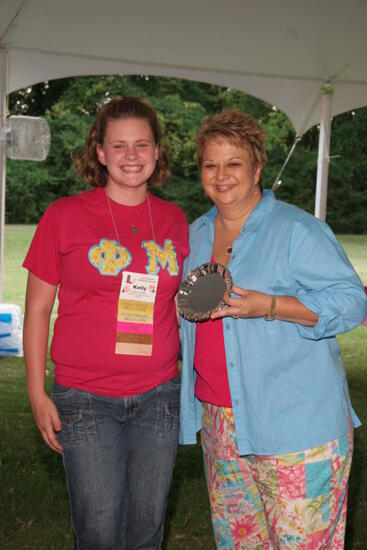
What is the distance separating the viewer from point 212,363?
2.05m

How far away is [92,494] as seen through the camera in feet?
6.39

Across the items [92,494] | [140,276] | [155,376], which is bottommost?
[92,494]

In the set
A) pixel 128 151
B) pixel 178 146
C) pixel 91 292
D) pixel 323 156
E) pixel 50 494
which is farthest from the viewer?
pixel 178 146

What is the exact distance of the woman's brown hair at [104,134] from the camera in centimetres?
210

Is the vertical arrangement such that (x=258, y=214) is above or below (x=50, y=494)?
above

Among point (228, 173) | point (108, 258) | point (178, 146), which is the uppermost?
point (178, 146)

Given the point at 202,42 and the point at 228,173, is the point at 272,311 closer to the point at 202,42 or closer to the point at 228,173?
the point at 228,173

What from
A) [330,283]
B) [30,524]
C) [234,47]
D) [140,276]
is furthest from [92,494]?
[234,47]

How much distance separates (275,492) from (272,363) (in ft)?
1.17

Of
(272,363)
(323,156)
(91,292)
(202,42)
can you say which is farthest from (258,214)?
(323,156)

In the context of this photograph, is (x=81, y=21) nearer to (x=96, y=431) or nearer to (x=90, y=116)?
(x=96, y=431)

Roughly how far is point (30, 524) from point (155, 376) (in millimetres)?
1706

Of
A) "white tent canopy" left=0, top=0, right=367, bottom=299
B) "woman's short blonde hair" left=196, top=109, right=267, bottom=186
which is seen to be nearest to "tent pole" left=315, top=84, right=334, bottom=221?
"white tent canopy" left=0, top=0, right=367, bottom=299

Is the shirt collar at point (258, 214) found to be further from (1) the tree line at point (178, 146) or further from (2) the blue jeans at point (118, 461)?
(1) the tree line at point (178, 146)
